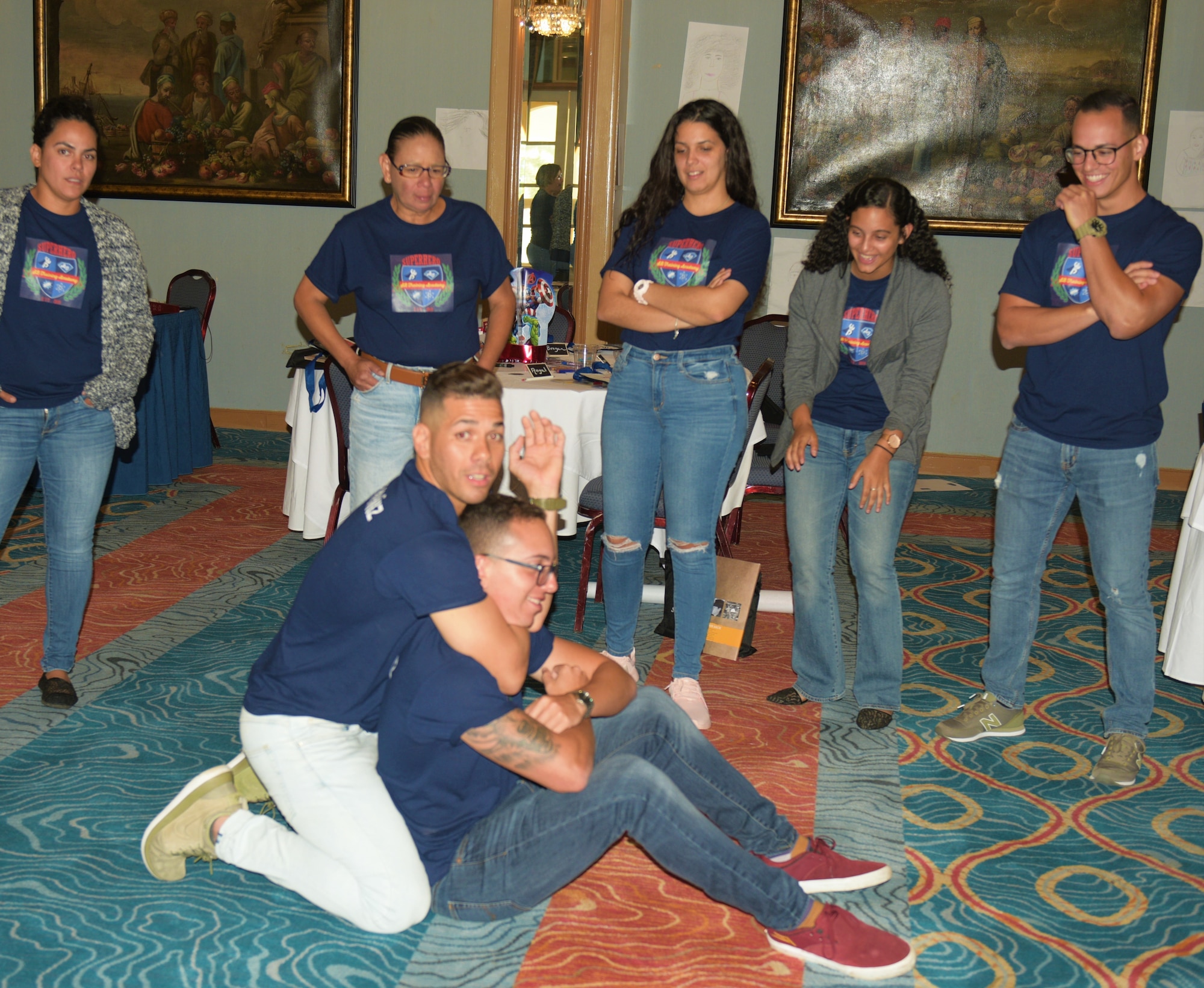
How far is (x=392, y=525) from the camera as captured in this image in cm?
197

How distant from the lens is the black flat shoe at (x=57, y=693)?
3168 mm

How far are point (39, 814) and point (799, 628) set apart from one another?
2.09m

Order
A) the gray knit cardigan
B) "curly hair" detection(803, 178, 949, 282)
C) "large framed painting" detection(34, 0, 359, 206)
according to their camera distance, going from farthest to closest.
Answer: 1. "large framed painting" detection(34, 0, 359, 206)
2. the gray knit cardigan
3. "curly hair" detection(803, 178, 949, 282)

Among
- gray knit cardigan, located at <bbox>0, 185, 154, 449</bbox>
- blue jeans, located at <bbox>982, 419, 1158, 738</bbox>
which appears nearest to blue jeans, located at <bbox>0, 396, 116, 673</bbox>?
gray knit cardigan, located at <bbox>0, 185, 154, 449</bbox>

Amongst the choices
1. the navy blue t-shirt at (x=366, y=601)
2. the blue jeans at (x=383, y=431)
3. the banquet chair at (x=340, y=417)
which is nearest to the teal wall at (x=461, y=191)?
the banquet chair at (x=340, y=417)

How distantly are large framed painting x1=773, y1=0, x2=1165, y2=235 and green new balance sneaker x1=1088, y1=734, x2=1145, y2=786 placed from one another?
4.27 metres

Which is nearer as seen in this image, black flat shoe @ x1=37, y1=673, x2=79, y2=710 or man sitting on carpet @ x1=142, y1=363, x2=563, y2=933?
man sitting on carpet @ x1=142, y1=363, x2=563, y2=933

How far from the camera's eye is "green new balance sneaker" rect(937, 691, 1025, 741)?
320 centimetres

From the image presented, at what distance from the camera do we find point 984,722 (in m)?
3.21

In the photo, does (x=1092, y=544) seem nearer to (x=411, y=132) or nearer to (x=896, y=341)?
(x=896, y=341)

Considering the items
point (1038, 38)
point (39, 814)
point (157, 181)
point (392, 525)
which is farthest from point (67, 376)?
point (1038, 38)

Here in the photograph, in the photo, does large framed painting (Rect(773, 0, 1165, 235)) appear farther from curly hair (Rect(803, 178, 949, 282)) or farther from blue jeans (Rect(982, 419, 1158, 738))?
blue jeans (Rect(982, 419, 1158, 738))

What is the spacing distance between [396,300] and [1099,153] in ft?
6.36

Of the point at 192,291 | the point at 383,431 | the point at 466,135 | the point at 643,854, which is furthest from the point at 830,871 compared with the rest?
the point at 192,291
